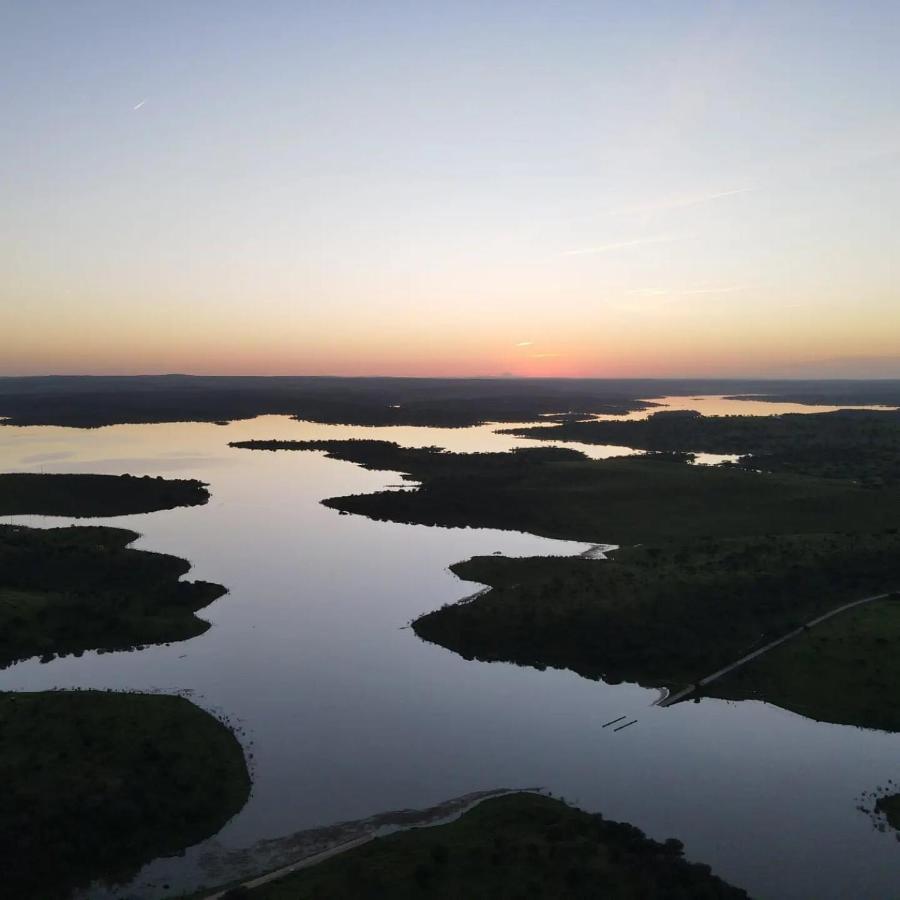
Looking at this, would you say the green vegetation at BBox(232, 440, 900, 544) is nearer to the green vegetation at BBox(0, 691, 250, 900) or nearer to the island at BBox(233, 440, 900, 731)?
the island at BBox(233, 440, 900, 731)

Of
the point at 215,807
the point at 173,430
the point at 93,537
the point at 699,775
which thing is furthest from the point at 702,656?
the point at 173,430

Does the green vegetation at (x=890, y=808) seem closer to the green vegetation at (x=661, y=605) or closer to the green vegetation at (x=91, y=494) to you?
the green vegetation at (x=661, y=605)

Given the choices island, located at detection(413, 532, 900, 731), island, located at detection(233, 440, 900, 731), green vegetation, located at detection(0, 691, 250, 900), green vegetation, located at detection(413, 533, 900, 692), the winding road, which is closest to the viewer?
green vegetation, located at detection(0, 691, 250, 900)

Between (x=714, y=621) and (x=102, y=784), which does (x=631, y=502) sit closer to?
(x=714, y=621)

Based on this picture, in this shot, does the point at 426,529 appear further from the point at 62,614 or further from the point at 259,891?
the point at 259,891

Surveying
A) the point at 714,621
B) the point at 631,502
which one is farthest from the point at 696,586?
the point at 631,502

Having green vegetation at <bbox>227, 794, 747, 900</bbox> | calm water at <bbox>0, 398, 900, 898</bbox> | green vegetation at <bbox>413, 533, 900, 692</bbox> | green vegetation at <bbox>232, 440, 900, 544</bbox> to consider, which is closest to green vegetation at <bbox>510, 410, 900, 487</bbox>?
green vegetation at <bbox>232, 440, 900, 544</bbox>
